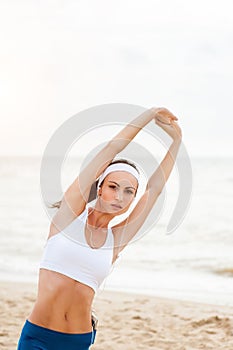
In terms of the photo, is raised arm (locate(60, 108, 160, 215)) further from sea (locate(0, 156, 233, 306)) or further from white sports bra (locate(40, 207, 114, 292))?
sea (locate(0, 156, 233, 306))

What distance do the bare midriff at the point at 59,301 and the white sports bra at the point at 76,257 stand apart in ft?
0.12

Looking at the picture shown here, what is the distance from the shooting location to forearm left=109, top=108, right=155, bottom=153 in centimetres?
302

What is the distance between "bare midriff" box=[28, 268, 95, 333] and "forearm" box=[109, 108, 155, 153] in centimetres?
72

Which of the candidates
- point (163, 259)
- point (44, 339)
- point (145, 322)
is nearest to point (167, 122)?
point (44, 339)

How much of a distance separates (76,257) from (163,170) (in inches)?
27.6

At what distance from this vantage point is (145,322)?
7.05 m

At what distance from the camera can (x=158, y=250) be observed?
14.0 m

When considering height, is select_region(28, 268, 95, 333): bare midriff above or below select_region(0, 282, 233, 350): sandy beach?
above

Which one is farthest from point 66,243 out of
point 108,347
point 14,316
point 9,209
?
point 9,209

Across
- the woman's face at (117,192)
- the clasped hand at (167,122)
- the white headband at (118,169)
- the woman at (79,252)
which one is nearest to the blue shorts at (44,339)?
the woman at (79,252)

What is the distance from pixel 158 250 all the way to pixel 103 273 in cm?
1101

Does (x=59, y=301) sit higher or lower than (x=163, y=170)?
lower

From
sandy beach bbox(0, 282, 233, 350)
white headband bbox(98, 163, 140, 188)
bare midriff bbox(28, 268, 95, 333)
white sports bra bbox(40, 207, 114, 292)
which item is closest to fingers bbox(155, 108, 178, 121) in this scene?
white headband bbox(98, 163, 140, 188)

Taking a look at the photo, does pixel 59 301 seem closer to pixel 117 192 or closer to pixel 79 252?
pixel 79 252
